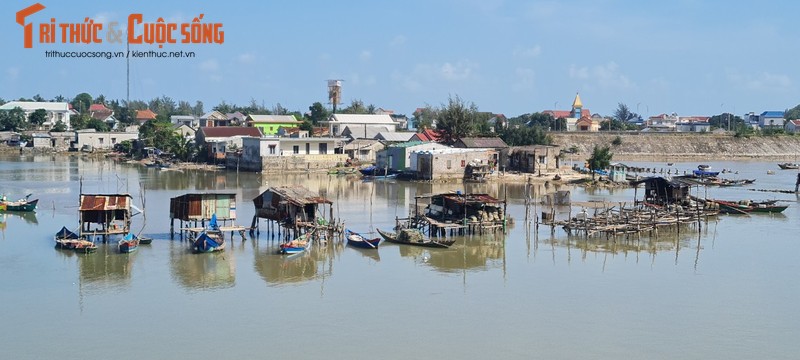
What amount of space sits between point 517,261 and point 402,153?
24882 millimetres

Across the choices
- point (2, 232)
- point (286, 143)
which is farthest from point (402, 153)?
point (2, 232)

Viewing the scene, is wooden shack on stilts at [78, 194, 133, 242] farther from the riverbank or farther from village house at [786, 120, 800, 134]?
village house at [786, 120, 800, 134]

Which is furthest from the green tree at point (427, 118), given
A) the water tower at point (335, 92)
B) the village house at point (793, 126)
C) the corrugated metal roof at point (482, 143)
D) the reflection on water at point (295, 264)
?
the reflection on water at point (295, 264)

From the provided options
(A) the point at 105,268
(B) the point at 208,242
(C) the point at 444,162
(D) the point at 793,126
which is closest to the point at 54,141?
(C) the point at 444,162

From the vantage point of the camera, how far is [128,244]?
22812mm

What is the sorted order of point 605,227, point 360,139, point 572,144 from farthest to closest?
point 572,144 < point 360,139 < point 605,227

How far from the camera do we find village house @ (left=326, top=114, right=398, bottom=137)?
64.7 metres

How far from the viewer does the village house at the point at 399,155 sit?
155ft

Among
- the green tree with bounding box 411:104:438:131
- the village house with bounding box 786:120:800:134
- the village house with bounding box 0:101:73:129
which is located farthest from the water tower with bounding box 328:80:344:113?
the village house with bounding box 786:120:800:134

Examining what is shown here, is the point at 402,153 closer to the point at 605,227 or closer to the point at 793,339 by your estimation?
the point at 605,227

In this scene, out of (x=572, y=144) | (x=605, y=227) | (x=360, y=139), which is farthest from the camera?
(x=572, y=144)

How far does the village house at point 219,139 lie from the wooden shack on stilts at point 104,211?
31038 millimetres

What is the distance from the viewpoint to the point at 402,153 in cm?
4766

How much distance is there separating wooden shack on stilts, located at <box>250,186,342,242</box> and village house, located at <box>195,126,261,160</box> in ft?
98.5
